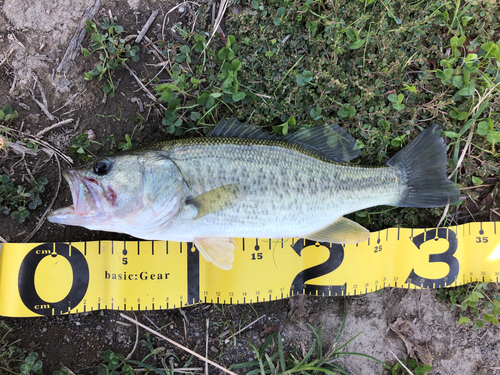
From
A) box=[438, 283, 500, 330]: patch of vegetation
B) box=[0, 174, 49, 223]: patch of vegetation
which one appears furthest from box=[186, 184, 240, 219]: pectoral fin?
box=[438, 283, 500, 330]: patch of vegetation

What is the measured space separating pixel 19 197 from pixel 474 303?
14.6 ft

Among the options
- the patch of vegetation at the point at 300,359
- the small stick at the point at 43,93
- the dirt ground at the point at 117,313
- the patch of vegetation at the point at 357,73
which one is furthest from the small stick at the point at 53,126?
the patch of vegetation at the point at 300,359

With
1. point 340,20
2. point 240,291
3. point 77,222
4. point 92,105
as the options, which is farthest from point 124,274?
point 340,20

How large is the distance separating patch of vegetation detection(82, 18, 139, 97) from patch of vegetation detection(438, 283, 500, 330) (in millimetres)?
3858

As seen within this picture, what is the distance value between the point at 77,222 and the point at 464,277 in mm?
3503

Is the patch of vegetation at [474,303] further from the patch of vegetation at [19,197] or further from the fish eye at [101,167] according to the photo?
the patch of vegetation at [19,197]

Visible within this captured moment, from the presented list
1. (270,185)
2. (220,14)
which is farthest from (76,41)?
(270,185)

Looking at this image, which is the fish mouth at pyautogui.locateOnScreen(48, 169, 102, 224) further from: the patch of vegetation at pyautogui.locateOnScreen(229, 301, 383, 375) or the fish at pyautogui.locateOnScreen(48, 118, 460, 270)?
the patch of vegetation at pyautogui.locateOnScreen(229, 301, 383, 375)

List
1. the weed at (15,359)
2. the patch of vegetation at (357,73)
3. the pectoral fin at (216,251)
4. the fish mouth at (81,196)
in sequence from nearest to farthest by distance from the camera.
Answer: the fish mouth at (81,196)
the pectoral fin at (216,251)
the weed at (15,359)
the patch of vegetation at (357,73)

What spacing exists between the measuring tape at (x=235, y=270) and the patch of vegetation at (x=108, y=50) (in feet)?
5.13

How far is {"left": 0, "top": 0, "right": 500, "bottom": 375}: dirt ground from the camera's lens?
2842 millimetres

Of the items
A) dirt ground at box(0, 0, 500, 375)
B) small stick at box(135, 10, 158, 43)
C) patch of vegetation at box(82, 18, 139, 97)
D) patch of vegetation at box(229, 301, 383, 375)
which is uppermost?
small stick at box(135, 10, 158, 43)

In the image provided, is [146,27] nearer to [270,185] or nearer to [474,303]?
[270,185]

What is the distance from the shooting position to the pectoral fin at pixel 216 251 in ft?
8.32
